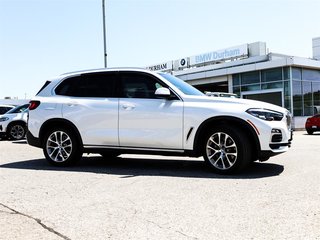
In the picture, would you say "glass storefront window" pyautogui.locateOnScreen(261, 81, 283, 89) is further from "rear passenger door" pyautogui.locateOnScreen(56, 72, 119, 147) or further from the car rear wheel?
"rear passenger door" pyautogui.locateOnScreen(56, 72, 119, 147)

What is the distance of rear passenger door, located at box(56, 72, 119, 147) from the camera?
7340mm

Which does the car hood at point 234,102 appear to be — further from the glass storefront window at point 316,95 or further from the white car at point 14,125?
the glass storefront window at point 316,95

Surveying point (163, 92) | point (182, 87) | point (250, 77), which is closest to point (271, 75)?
point (250, 77)

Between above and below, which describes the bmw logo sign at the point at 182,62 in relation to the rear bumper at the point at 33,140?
above

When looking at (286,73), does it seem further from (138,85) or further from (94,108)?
(94,108)

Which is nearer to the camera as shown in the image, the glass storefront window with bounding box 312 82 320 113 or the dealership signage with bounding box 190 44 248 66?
the glass storefront window with bounding box 312 82 320 113

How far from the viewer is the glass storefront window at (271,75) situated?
2754 cm

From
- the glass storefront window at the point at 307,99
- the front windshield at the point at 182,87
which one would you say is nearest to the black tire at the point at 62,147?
the front windshield at the point at 182,87

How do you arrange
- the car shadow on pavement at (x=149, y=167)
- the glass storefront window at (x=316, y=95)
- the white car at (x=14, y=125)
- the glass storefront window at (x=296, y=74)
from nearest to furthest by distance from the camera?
1. the car shadow on pavement at (x=149, y=167)
2. the white car at (x=14, y=125)
3. the glass storefront window at (x=296, y=74)
4. the glass storefront window at (x=316, y=95)

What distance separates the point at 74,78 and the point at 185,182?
334 centimetres

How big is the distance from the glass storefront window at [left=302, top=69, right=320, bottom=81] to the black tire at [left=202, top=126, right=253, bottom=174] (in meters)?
23.1

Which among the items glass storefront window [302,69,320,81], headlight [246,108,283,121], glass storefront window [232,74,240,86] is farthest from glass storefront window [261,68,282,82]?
headlight [246,108,283,121]

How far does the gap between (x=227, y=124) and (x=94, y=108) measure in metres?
2.45

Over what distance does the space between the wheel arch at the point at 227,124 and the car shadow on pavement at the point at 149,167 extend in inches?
16.0
